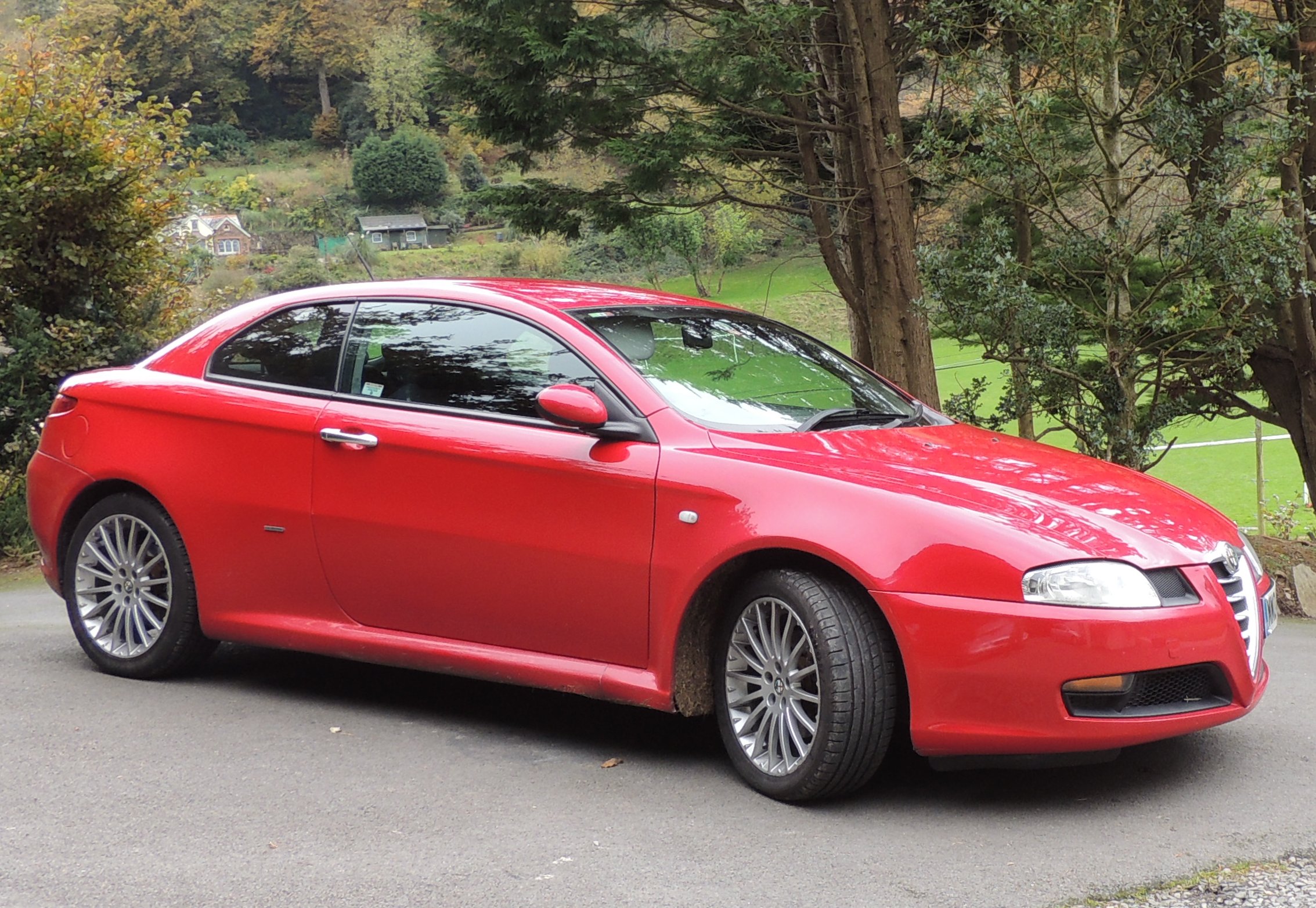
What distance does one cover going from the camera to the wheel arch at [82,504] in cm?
592

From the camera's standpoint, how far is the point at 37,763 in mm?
4773

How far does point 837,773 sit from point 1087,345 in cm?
619

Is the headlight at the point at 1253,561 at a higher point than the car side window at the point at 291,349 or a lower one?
lower

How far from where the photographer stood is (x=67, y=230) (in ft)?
37.3

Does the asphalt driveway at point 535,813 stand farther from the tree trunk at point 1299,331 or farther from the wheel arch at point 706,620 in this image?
the tree trunk at point 1299,331

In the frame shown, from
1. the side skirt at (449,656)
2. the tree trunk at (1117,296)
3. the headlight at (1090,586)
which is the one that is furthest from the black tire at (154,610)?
the tree trunk at (1117,296)

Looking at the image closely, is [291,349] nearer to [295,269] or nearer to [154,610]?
[154,610]

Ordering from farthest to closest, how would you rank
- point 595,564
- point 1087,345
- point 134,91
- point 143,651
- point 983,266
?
point 134,91
point 1087,345
point 983,266
point 143,651
point 595,564

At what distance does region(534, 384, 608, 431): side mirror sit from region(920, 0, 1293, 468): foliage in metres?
4.72

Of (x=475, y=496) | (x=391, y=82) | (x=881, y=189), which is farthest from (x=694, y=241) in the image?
(x=391, y=82)

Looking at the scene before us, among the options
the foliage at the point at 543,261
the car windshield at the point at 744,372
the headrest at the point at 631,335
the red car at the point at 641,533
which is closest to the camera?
the red car at the point at 641,533

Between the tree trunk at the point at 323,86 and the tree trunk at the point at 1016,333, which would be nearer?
the tree trunk at the point at 1016,333

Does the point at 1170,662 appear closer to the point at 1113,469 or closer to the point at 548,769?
the point at 1113,469

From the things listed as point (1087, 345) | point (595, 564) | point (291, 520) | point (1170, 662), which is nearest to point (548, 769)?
point (595, 564)
